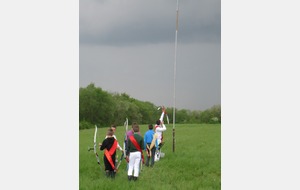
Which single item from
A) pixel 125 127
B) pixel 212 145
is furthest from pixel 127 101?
pixel 212 145

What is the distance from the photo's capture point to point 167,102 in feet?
33.8

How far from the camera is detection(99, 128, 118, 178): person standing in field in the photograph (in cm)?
989

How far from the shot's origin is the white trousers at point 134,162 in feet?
32.0

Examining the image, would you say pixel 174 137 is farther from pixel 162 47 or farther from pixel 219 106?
pixel 162 47

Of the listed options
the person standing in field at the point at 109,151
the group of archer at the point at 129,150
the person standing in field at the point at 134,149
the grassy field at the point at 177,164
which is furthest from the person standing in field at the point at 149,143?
the person standing in field at the point at 109,151

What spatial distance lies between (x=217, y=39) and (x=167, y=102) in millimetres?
1539

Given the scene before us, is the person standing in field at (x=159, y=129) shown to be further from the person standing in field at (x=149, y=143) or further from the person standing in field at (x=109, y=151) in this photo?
the person standing in field at (x=109, y=151)

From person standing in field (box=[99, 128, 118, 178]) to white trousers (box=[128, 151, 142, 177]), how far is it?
0.32m

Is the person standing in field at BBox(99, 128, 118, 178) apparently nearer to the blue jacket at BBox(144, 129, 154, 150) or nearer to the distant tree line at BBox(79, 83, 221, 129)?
the distant tree line at BBox(79, 83, 221, 129)

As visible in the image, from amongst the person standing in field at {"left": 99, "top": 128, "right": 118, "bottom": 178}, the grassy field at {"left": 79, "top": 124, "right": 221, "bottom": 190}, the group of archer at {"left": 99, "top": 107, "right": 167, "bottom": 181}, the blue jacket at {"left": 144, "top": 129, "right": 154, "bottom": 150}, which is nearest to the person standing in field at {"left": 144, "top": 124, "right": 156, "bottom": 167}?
the blue jacket at {"left": 144, "top": 129, "right": 154, "bottom": 150}

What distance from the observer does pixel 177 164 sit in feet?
33.3

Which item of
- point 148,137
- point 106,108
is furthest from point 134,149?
point 106,108

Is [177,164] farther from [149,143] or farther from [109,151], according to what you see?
[109,151]
